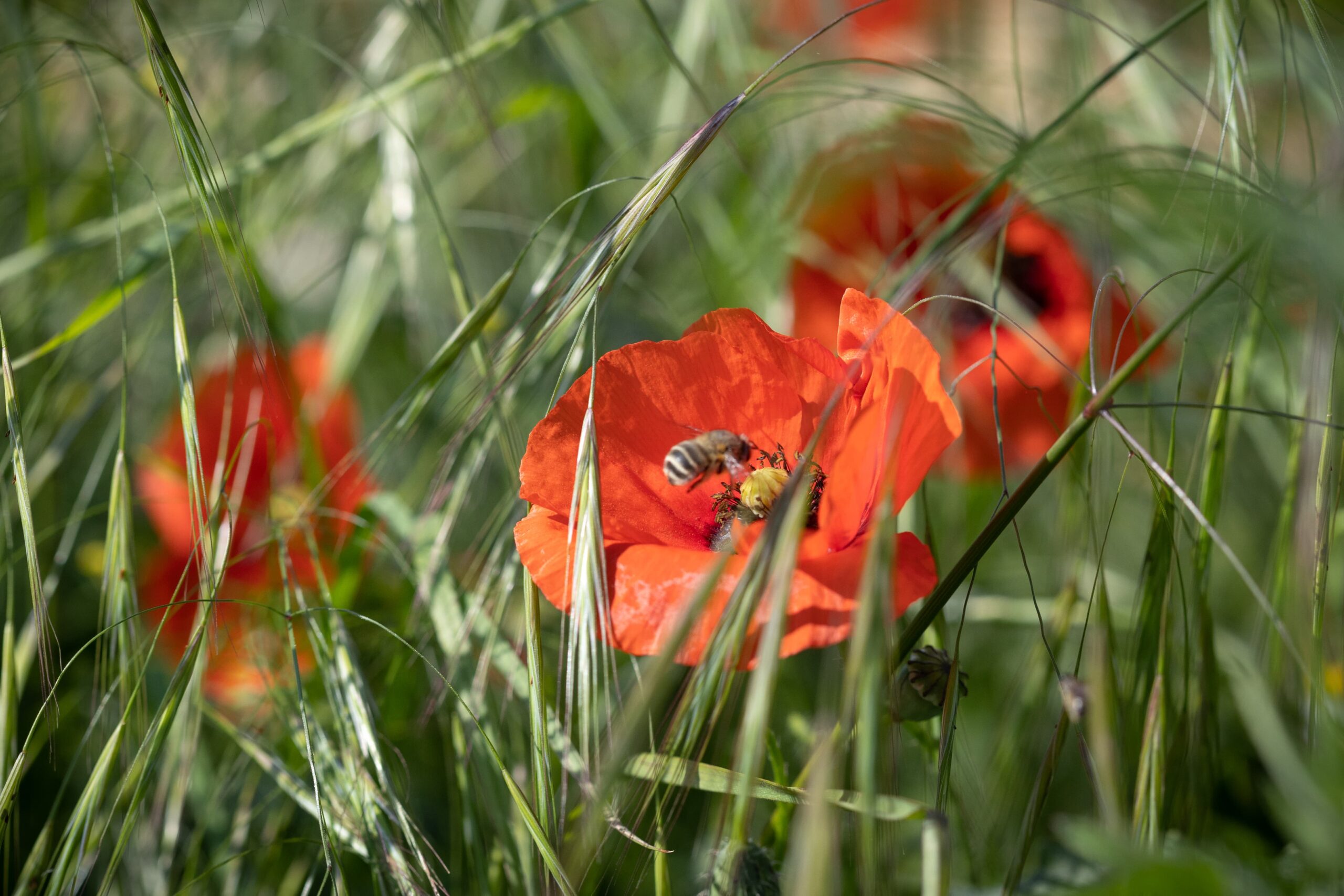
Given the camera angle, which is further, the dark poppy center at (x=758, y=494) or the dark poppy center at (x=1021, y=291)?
the dark poppy center at (x=1021, y=291)

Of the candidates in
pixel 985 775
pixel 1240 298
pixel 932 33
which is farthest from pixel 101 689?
pixel 932 33

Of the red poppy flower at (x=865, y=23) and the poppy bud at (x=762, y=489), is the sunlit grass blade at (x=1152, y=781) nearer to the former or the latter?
the poppy bud at (x=762, y=489)

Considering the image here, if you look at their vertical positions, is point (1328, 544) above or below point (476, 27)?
below

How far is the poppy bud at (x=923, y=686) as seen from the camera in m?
0.51

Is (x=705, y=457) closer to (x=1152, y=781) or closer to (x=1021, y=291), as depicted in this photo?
(x=1152, y=781)

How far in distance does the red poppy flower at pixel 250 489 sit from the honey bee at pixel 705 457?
36cm

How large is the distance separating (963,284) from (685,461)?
709 millimetres

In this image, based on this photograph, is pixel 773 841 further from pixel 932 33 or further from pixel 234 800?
pixel 932 33

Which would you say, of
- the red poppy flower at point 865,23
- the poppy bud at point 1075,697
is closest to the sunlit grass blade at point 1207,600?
Answer: the poppy bud at point 1075,697

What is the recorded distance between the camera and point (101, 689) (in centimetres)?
75

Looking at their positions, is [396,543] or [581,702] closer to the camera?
[581,702]

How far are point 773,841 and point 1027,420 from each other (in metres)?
0.57

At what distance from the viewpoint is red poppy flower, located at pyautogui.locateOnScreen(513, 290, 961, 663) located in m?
0.45

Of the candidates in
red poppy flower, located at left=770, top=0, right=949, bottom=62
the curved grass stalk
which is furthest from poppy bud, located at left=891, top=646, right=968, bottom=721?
red poppy flower, located at left=770, top=0, right=949, bottom=62
